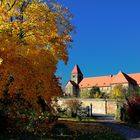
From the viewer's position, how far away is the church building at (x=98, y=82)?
15800 centimetres

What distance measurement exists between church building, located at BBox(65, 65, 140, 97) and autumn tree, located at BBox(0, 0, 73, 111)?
122284mm

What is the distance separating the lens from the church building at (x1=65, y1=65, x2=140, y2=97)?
158 metres

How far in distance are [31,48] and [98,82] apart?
146 metres

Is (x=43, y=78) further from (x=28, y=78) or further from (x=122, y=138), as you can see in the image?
(x=122, y=138)

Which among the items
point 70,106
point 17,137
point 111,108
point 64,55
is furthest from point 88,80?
point 17,137

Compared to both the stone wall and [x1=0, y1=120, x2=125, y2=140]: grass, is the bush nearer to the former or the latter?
[x1=0, y1=120, x2=125, y2=140]: grass

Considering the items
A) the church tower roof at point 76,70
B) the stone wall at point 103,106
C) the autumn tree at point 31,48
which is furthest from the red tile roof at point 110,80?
the autumn tree at point 31,48

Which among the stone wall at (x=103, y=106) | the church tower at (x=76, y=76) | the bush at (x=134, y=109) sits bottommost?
the bush at (x=134, y=109)

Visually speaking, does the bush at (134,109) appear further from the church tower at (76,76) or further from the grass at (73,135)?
the church tower at (76,76)

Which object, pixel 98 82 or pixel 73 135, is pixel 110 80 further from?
pixel 73 135

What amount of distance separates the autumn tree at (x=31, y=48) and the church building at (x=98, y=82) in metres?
122

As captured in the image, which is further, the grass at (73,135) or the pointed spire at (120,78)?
the pointed spire at (120,78)

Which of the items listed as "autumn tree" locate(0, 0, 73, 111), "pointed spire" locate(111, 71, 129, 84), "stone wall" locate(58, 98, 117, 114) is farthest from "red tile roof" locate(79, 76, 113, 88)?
"autumn tree" locate(0, 0, 73, 111)

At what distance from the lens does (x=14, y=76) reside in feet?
70.7
